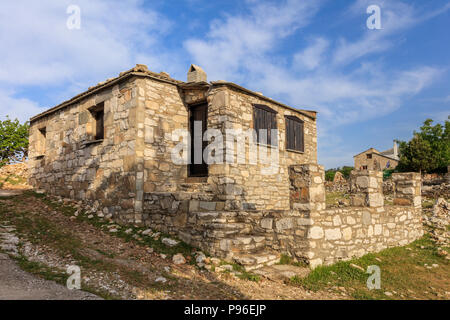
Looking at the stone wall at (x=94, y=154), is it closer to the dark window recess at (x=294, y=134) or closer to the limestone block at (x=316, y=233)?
the limestone block at (x=316, y=233)

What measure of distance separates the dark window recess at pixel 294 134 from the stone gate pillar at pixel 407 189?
341 centimetres

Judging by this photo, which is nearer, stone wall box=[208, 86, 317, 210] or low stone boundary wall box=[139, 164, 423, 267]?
low stone boundary wall box=[139, 164, 423, 267]

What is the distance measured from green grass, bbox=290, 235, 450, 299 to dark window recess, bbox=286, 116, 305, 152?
480cm

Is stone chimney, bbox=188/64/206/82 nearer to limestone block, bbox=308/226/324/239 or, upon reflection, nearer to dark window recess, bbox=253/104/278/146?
dark window recess, bbox=253/104/278/146

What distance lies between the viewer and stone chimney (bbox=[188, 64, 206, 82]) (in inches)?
343

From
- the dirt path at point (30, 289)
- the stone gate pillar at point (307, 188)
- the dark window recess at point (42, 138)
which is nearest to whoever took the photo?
the dirt path at point (30, 289)

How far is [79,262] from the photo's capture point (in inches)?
202

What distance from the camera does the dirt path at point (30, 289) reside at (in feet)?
11.6

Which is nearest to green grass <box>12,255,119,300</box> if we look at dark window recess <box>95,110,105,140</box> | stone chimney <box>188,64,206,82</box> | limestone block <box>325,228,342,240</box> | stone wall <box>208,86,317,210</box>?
limestone block <box>325,228,342,240</box>

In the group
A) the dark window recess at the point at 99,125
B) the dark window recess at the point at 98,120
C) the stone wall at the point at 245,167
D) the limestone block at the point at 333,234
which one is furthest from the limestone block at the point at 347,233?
the dark window recess at the point at 99,125

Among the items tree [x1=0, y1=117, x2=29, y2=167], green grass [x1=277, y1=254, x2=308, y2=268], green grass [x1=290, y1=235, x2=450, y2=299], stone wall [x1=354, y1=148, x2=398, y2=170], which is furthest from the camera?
stone wall [x1=354, y1=148, x2=398, y2=170]

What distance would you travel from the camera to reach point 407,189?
824cm
